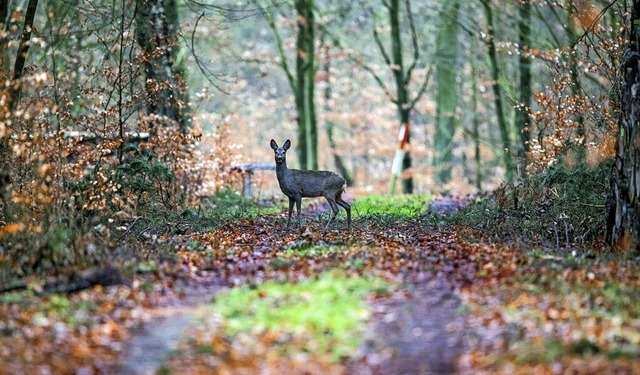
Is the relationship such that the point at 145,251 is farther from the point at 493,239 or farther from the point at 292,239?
the point at 493,239

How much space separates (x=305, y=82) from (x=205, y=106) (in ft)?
38.3

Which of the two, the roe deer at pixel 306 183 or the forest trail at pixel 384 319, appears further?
the roe deer at pixel 306 183

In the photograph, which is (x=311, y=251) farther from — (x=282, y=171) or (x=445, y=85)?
(x=445, y=85)

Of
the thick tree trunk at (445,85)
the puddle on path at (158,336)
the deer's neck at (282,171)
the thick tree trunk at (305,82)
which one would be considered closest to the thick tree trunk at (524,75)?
the thick tree trunk at (445,85)

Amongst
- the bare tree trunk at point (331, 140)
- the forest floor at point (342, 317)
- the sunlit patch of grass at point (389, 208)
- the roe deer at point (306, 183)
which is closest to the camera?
the forest floor at point (342, 317)

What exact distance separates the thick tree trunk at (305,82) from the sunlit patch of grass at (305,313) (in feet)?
71.2

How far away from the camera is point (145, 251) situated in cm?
1195

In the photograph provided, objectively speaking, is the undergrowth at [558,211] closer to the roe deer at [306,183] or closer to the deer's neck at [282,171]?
the roe deer at [306,183]

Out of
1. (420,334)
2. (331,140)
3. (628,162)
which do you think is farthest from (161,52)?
(331,140)

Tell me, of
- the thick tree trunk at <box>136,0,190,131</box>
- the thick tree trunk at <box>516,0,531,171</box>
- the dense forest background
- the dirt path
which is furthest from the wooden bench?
the dirt path

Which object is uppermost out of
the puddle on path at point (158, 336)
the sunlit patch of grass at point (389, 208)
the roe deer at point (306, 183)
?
the roe deer at point (306, 183)

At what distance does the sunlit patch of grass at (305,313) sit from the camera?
7.80m

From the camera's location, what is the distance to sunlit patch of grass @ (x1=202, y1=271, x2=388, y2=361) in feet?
25.6

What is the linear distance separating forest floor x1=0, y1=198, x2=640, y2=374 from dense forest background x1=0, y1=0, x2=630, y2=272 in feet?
5.67
